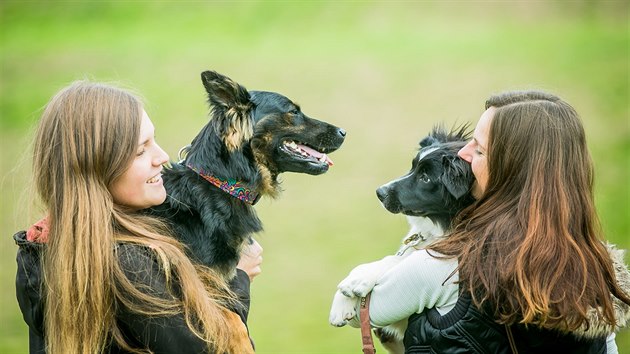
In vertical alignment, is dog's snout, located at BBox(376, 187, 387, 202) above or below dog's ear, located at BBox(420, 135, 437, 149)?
below

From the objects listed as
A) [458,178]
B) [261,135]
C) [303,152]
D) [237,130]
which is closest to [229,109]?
[237,130]

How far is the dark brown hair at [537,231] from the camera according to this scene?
2598 millimetres

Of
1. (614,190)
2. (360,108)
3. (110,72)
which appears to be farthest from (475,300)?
(110,72)

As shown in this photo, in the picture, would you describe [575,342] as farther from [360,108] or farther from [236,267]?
[360,108]

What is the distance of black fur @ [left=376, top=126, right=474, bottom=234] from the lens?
3.26 m

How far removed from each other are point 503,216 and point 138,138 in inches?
47.9

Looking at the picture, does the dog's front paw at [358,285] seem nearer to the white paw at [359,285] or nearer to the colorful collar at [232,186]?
the white paw at [359,285]

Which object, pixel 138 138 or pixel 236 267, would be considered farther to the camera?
pixel 236 267

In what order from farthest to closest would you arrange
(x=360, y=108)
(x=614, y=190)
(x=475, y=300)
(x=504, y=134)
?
(x=360, y=108), (x=614, y=190), (x=504, y=134), (x=475, y=300)

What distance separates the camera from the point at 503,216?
2.72 meters

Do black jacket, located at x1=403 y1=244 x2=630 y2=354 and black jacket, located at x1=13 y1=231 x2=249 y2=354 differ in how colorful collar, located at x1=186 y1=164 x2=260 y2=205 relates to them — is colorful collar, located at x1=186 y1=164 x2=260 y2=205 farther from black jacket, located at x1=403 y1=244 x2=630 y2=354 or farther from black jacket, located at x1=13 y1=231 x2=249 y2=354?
black jacket, located at x1=403 y1=244 x2=630 y2=354

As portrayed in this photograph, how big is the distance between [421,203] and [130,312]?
133cm

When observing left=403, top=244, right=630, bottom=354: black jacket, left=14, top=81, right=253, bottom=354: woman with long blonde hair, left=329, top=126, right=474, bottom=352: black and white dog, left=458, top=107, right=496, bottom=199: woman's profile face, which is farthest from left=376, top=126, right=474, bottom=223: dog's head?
left=14, top=81, right=253, bottom=354: woman with long blonde hair

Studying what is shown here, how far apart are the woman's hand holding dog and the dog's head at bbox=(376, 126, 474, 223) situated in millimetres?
582
